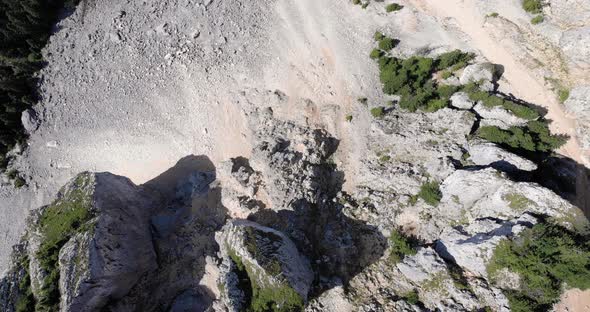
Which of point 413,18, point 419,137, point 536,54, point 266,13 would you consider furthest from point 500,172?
point 266,13

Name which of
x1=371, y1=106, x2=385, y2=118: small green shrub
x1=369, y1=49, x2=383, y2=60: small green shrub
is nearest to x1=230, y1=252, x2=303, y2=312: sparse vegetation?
x1=371, y1=106, x2=385, y2=118: small green shrub

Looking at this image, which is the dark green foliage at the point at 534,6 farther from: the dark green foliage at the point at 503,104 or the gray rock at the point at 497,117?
the gray rock at the point at 497,117

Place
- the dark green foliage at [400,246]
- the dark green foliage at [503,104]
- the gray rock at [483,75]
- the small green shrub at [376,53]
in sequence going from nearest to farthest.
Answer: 1. the dark green foliage at [400,246]
2. the dark green foliage at [503,104]
3. the gray rock at [483,75]
4. the small green shrub at [376,53]

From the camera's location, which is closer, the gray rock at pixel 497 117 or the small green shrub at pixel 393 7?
the gray rock at pixel 497 117

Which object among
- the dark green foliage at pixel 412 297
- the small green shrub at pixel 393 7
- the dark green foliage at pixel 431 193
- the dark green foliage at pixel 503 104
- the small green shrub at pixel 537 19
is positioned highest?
the small green shrub at pixel 393 7

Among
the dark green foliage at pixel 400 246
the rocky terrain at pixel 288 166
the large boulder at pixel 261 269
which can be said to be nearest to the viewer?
the large boulder at pixel 261 269

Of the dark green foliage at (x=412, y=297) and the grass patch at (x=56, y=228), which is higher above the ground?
the grass patch at (x=56, y=228)

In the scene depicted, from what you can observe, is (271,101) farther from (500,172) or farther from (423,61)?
(500,172)

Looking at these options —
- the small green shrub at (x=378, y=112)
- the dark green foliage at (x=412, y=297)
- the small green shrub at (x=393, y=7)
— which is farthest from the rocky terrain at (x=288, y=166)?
the small green shrub at (x=393, y=7)
